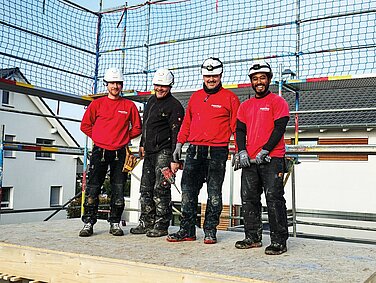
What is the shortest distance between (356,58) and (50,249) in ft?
15.3

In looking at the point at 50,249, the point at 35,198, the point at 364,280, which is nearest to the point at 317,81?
the point at 364,280

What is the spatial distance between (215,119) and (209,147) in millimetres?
278

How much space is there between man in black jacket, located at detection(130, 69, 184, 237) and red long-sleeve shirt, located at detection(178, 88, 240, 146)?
349 millimetres

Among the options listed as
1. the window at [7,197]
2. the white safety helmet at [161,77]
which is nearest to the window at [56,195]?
the window at [7,197]

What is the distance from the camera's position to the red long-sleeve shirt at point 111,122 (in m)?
4.83

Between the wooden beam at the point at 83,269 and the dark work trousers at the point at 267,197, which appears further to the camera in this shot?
the dark work trousers at the point at 267,197

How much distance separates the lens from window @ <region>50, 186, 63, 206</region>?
26.0 m

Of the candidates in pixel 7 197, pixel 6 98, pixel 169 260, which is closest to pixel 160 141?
pixel 169 260

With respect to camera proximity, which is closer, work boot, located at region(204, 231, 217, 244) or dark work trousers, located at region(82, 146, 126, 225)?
work boot, located at region(204, 231, 217, 244)

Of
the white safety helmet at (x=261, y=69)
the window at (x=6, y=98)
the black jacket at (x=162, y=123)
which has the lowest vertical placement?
the black jacket at (x=162, y=123)

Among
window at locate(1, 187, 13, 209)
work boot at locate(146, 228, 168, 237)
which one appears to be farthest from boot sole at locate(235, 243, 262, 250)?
window at locate(1, 187, 13, 209)

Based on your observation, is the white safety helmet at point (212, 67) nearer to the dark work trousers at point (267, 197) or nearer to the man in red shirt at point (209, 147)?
the man in red shirt at point (209, 147)

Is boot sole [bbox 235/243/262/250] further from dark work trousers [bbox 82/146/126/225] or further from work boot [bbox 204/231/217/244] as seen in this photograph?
dark work trousers [bbox 82/146/126/225]

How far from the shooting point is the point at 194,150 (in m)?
4.41
